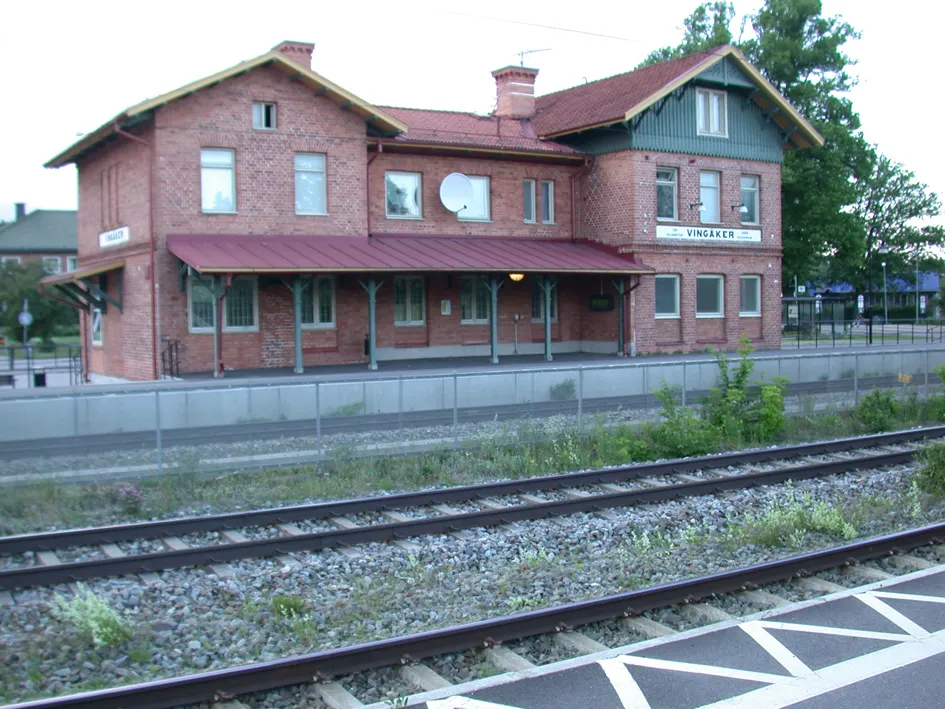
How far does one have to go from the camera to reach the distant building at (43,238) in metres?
74.4

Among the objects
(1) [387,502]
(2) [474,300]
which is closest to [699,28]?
(2) [474,300]

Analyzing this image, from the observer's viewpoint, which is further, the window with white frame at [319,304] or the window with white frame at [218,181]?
the window with white frame at [319,304]

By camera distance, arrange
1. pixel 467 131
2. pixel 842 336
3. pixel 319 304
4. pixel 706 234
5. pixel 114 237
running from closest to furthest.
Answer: pixel 319 304 < pixel 114 237 < pixel 467 131 < pixel 706 234 < pixel 842 336

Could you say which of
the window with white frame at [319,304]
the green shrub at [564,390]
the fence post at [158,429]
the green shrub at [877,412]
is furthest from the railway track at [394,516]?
the window with white frame at [319,304]

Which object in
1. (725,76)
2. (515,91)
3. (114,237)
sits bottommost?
(114,237)

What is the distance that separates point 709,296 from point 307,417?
21.9m

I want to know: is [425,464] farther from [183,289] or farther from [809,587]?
[183,289]

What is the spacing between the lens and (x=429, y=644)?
6.24 meters

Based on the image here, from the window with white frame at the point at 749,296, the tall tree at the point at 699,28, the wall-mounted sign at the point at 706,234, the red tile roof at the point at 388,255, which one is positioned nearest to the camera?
the red tile roof at the point at 388,255

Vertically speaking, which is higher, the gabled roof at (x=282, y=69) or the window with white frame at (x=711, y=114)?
the window with white frame at (x=711, y=114)

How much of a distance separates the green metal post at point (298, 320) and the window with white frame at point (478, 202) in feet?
23.5

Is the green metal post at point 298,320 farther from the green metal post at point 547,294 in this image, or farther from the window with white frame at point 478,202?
the green metal post at point 547,294

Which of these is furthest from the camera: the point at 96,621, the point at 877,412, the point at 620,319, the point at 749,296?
the point at 749,296

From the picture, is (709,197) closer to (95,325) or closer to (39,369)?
(95,325)
